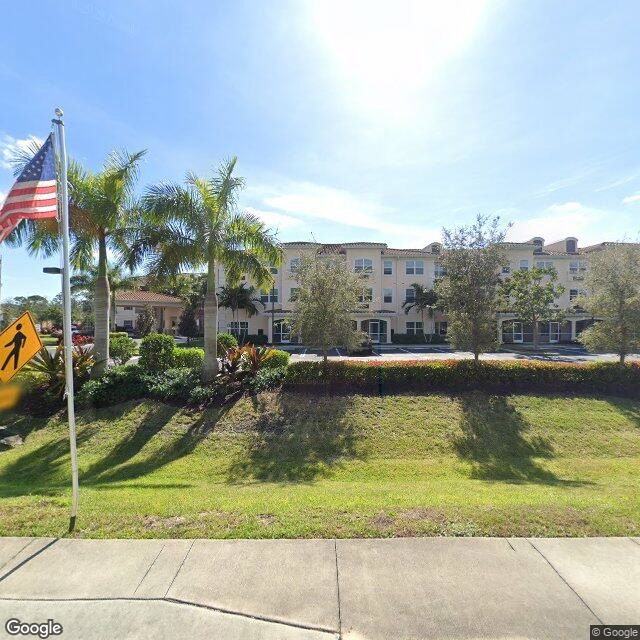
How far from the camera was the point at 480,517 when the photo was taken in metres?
4.73

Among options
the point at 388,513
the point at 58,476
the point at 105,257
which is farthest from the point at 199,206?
the point at 388,513

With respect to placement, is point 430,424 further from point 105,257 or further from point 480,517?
point 105,257

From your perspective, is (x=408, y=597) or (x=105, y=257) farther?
(x=105, y=257)

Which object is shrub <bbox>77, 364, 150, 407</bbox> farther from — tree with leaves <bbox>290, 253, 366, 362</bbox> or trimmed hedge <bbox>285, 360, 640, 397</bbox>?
tree with leaves <bbox>290, 253, 366, 362</bbox>

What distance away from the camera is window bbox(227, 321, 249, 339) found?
37.9 metres

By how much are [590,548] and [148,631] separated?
14.2ft

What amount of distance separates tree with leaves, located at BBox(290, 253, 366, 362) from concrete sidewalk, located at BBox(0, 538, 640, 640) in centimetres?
893

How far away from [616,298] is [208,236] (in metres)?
14.7

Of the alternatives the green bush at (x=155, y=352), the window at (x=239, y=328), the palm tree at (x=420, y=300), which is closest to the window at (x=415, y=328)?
the palm tree at (x=420, y=300)

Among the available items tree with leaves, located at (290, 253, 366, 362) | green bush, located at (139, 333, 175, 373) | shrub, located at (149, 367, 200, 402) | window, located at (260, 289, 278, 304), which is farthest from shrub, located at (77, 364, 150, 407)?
window, located at (260, 289, 278, 304)

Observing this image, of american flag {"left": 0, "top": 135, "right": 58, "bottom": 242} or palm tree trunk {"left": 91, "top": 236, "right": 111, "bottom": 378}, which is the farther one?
palm tree trunk {"left": 91, "top": 236, "right": 111, "bottom": 378}

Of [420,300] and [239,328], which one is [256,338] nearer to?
[239,328]

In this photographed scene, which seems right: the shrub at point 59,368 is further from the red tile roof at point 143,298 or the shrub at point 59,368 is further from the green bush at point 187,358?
the red tile roof at point 143,298
